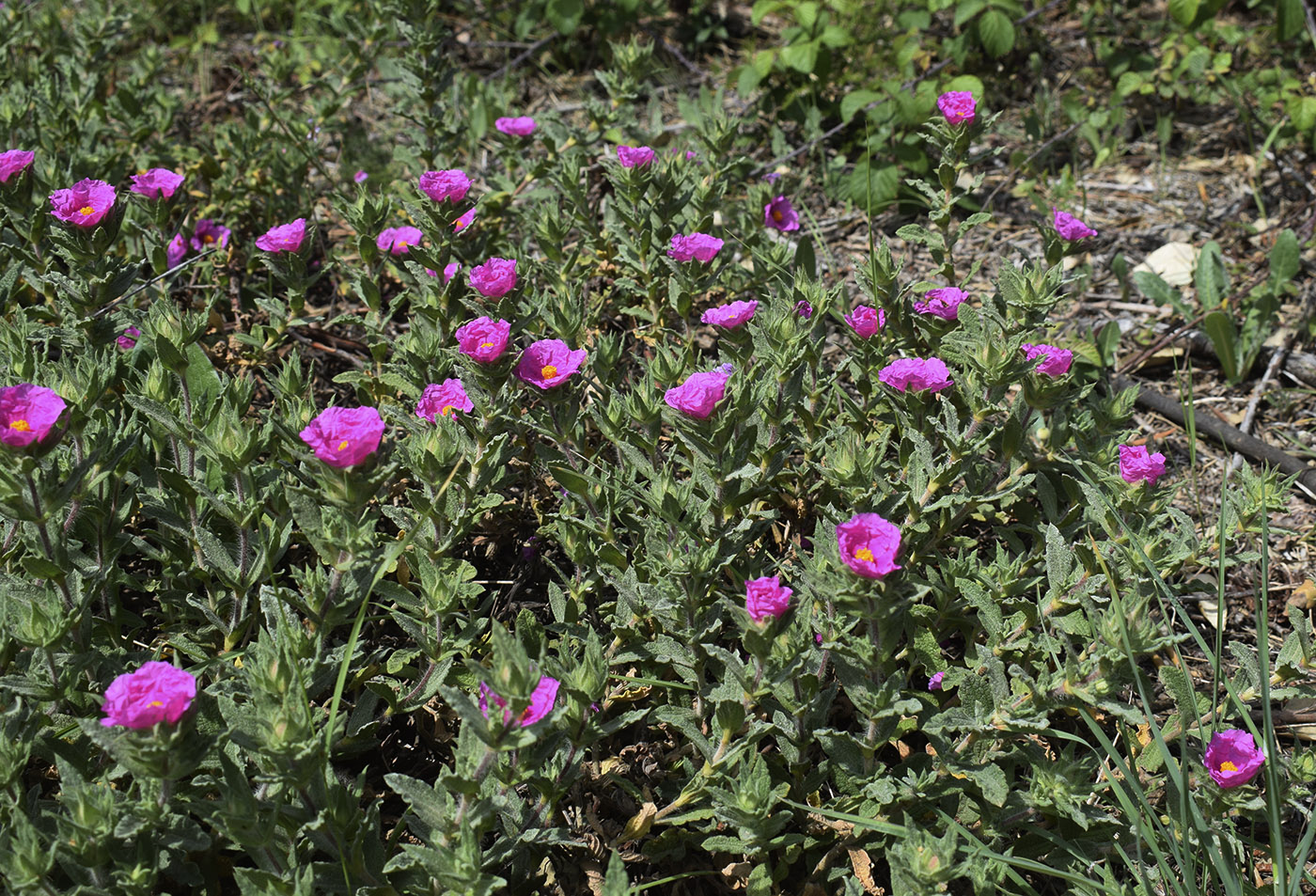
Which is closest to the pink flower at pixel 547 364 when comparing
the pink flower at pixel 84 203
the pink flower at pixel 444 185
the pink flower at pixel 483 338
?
the pink flower at pixel 483 338

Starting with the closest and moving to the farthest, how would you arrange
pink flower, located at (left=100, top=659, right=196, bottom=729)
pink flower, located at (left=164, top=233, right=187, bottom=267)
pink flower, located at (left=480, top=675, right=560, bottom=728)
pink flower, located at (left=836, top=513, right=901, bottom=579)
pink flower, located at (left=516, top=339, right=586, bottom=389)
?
1. pink flower, located at (left=100, top=659, right=196, bottom=729)
2. pink flower, located at (left=480, top=675, right=560, bottom=728)
3. pink flower, located at (left=836, top=513, right=901, bottom=579)
4. pink flower, located at (left=516, top=339, right=586, bottom=389)
5. pink flower, located at (left=164, top=233, right=187, bottom=267)

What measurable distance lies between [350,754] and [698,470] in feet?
3.53

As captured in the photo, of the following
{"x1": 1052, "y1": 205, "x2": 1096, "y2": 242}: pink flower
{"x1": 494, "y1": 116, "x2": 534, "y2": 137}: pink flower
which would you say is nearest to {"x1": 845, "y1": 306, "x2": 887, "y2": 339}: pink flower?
{"x1": 1052, "y1": 205, "x2": 1096, "y2": 242}: pink flower

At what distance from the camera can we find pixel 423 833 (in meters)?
2.20

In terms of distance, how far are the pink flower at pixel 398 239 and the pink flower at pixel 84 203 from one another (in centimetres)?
94

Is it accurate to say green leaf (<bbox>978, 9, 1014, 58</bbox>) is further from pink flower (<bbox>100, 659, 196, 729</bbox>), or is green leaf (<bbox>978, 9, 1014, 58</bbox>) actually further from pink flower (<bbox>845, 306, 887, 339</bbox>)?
pink flower (<bbox>100, 659, 196, 729</bbox>)

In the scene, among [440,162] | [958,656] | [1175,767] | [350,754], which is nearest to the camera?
[1175,767]

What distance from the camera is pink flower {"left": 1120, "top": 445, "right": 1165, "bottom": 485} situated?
2676mm

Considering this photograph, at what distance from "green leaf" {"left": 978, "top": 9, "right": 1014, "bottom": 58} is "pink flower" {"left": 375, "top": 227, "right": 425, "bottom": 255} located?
2.84 metres

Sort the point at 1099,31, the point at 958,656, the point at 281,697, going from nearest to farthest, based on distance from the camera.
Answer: the point at 281,697
the point at 958,656
the point at 1099,31

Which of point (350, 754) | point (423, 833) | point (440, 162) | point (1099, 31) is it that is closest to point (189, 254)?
point (440, 162)

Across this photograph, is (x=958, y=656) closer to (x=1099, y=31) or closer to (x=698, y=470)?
(x=698, y=470)

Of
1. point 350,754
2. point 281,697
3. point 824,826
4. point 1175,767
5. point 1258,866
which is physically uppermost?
point 281,697

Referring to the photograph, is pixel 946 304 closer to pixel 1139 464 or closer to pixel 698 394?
pixel 1139 464
